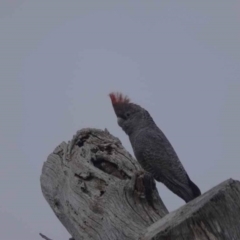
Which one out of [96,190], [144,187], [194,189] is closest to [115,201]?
[144,187]

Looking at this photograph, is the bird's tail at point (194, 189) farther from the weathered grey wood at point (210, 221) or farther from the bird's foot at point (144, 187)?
the weathered grey wood at point (210, 221)

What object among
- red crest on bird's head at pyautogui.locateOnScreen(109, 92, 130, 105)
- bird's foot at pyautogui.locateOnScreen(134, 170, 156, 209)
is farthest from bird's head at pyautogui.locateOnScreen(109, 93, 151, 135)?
bird's foot at pyautogui.locateOnScreen(134, 170, 156, 209)

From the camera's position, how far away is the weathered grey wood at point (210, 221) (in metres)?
3.58

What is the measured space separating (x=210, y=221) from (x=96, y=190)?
6.30 ft

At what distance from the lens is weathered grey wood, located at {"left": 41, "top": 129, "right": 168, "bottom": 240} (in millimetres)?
4762

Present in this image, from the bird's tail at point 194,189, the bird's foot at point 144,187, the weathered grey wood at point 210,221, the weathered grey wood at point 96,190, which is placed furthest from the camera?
the bird's tail at point 194,189

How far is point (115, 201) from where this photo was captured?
4938mm

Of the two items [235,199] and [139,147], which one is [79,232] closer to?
[235,199]

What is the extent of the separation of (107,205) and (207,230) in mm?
1510

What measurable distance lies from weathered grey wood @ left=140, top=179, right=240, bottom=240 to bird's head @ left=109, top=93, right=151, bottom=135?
3841 millimetres

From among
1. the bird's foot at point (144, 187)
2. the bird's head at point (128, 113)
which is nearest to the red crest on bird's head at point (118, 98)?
the bird's head at point (128, 113)

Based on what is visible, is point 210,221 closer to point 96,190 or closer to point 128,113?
point 96,190

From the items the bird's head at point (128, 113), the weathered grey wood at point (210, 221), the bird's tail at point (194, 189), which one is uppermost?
the bird's head at point (128, 113)

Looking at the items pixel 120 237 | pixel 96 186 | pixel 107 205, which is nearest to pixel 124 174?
pixel 96 186
